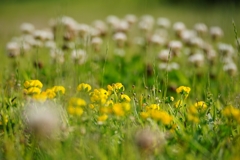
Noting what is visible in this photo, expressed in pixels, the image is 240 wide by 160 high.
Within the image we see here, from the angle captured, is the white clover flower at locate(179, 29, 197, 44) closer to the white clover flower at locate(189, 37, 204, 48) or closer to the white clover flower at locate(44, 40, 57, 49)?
the white clover flower at locate(189, 37, 204, 48)

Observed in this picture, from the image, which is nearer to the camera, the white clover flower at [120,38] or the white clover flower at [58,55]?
the white clover flower at [58,55]

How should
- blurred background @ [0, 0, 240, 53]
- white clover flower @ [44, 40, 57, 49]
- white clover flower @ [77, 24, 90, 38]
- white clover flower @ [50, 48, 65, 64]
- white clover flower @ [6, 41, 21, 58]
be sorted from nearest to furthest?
white clover flower @ [50, 48, 65, 64]
white clover flower @ [6, 41, 21, 58]
white clover flower @ [44, 40, 57, 49]
white clover flower @ [77, 24, 90, 38]
blurred background @ [0, 0, 240, 53]

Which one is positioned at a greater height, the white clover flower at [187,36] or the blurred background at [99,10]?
the white clover flower at [187,36]

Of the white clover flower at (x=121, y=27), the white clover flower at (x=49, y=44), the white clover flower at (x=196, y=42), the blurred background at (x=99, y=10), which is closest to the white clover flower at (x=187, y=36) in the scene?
the white clover flower at (x=196, y=42)

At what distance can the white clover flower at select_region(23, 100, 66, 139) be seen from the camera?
4.32ft

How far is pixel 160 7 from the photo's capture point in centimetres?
1081

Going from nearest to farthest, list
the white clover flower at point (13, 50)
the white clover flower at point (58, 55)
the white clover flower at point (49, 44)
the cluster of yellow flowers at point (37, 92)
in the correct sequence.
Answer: the cluster of yellow flowers at point (37, 92), the white clover flower at point (58, 55), the white clover flower at point (13, 50), the white clover flower at point (49, 44)

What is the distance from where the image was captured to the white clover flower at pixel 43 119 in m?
1.32

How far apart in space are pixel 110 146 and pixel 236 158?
1.37 ft

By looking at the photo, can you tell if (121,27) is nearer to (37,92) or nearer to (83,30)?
(83,30)

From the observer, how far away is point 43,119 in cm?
133

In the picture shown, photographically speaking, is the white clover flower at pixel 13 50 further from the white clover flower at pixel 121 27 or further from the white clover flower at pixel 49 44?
the white clover flower at pixel 121 27

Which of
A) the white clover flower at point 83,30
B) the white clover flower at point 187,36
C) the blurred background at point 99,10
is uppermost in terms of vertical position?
the white clover flower at point 83,30

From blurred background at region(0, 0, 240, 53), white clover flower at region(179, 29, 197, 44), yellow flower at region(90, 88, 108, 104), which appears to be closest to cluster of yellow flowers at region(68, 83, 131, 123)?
yellow flower at region(90, 88, 108, 104)
